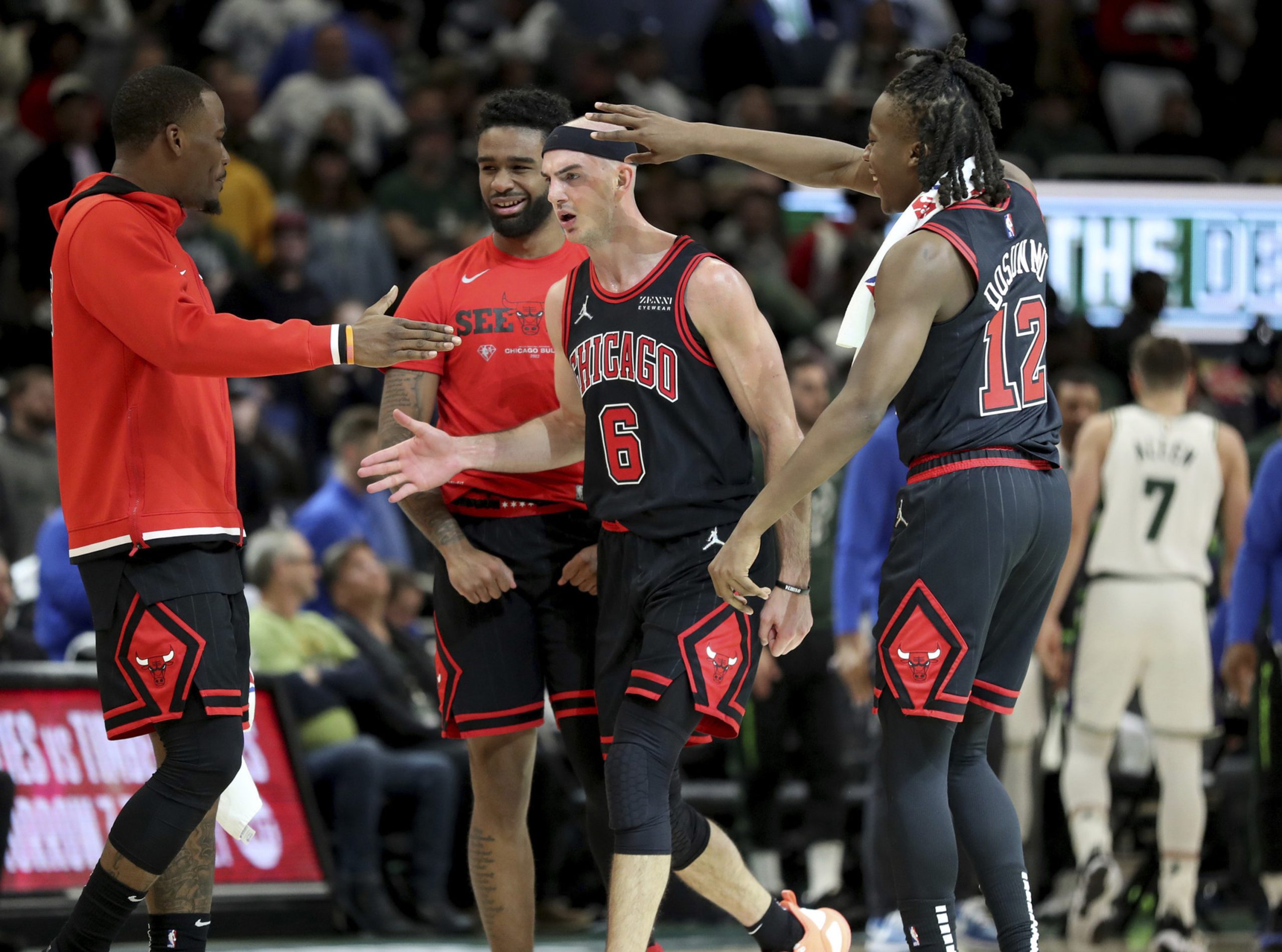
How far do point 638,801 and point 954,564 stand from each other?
3.49 feet

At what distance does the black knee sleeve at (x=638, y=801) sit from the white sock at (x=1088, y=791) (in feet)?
11.9

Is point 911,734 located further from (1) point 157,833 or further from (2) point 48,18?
(2) point 48,18

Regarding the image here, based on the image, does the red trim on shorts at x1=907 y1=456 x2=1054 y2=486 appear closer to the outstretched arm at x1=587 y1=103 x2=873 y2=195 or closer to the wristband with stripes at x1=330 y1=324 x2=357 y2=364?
the outstretched arm at x1=587 y1=103 x2=873 y2=195

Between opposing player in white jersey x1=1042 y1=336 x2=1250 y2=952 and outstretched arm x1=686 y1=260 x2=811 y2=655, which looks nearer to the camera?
outstretched arm x1=686 y1=260 x2=811 y2=655

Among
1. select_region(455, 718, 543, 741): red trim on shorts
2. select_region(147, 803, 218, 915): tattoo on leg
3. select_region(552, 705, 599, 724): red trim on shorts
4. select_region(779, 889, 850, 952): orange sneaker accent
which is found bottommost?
select_region(779, 889, 850, 952): orange sneaker accent

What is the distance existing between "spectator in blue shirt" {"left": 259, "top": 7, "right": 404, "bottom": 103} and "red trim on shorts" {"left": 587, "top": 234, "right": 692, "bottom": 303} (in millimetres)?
8802

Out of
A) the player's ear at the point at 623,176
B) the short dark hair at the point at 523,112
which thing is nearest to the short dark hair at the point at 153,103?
the short dark hair at the point at 523,112

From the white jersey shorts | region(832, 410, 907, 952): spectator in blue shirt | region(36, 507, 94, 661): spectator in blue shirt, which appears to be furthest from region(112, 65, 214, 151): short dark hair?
the white jersey shorts

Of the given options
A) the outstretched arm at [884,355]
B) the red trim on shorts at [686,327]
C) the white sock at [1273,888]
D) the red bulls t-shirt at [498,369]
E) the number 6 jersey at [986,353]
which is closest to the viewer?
the outstretched arm at [884,355]

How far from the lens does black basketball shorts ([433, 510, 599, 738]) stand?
17.6 feet

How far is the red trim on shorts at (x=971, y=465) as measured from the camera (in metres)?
4.65

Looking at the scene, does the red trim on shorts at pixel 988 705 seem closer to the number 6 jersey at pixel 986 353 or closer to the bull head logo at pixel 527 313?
the number 6 jersey at pixel 986 353

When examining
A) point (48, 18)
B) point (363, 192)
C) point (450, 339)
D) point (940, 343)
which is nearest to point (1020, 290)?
point (940, 343)

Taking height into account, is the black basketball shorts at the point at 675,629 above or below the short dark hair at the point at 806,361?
below
